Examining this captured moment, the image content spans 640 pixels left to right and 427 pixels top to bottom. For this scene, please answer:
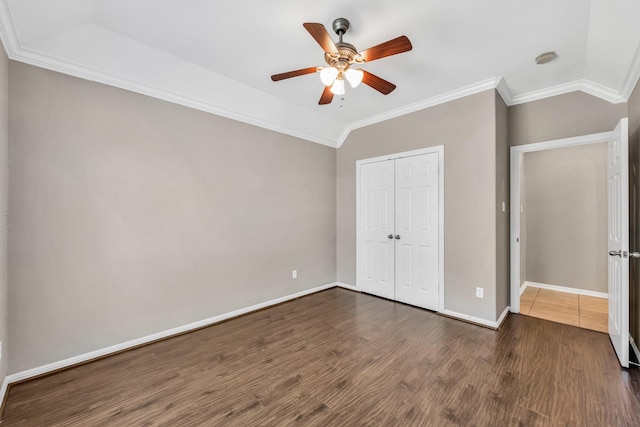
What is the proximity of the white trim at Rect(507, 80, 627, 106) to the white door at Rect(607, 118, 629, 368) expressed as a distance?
0.63m

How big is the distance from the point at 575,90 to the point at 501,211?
1.52 meters

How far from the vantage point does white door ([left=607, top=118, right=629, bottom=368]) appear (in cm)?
220

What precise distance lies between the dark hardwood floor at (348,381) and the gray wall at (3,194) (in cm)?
41

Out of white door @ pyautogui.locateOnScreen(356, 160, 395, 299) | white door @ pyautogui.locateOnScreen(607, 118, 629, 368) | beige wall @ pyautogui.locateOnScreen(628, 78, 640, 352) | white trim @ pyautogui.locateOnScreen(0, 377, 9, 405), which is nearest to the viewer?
white trim @ pyautogui.locateOnScreen(0, 377, 9, 405)

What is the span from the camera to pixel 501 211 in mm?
3203

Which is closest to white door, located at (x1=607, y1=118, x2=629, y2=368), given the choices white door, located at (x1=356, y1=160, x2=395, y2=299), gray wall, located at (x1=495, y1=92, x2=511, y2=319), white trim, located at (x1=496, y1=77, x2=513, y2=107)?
gray wall, located at (x1=495, y1=92, x2=511, y2=319)

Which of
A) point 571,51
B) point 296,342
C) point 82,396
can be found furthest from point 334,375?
point 571,51

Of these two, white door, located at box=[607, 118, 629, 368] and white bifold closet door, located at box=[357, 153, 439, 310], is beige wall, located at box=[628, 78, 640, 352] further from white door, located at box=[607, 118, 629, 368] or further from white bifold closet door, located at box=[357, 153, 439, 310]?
white bifold closet door, located at box=[357, 153, 439, 310]

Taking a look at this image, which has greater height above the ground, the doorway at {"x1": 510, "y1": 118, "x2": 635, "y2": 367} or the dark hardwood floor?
the doorway at {"x1": 510, "y1": 118, "x2": 635, "y2": 367}

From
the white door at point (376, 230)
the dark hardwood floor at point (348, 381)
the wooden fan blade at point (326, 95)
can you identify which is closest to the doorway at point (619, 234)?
the dark hardwood floor at point (348, 381)

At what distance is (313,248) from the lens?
4.33m

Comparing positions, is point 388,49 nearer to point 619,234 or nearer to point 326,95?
point 326,95

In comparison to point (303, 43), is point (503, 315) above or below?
below

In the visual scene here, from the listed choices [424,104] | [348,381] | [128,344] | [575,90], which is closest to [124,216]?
[128,344]
